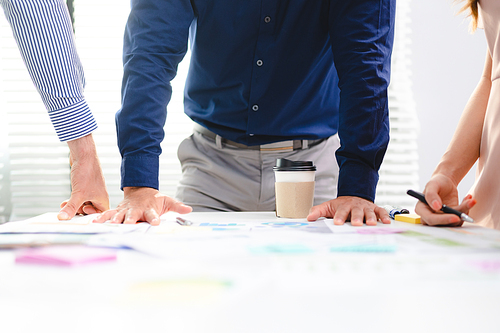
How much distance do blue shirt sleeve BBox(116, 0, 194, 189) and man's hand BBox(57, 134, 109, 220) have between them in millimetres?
97

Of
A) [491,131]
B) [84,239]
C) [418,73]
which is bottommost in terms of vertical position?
[84,239]

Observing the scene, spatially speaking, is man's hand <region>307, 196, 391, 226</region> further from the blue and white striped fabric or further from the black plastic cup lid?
the blue and white striped fabric

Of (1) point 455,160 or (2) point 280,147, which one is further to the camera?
(2) point 280,147

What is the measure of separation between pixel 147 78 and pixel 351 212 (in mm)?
658

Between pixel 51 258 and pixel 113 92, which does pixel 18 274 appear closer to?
pixel 51 258

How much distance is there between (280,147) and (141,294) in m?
0.97

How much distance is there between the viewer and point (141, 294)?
1.23 feet

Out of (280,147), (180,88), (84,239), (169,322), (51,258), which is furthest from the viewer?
(180,88)

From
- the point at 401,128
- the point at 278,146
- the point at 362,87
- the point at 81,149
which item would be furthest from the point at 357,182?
the point at 401,128

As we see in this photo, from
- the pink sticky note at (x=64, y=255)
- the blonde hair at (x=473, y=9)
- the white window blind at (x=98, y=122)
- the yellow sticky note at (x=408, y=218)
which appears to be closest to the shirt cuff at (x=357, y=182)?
the yellow sticky note at (x=408, y=218)

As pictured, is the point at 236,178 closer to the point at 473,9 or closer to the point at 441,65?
the point at 473,9

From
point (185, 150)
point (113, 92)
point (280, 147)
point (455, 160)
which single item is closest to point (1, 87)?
point (113, 92)

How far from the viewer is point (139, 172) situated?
1.00 m

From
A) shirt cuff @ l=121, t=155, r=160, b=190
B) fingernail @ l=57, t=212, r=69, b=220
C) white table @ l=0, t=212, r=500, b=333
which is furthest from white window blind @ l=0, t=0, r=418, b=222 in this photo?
white table @ l=0, t=212, r=500, b=333
